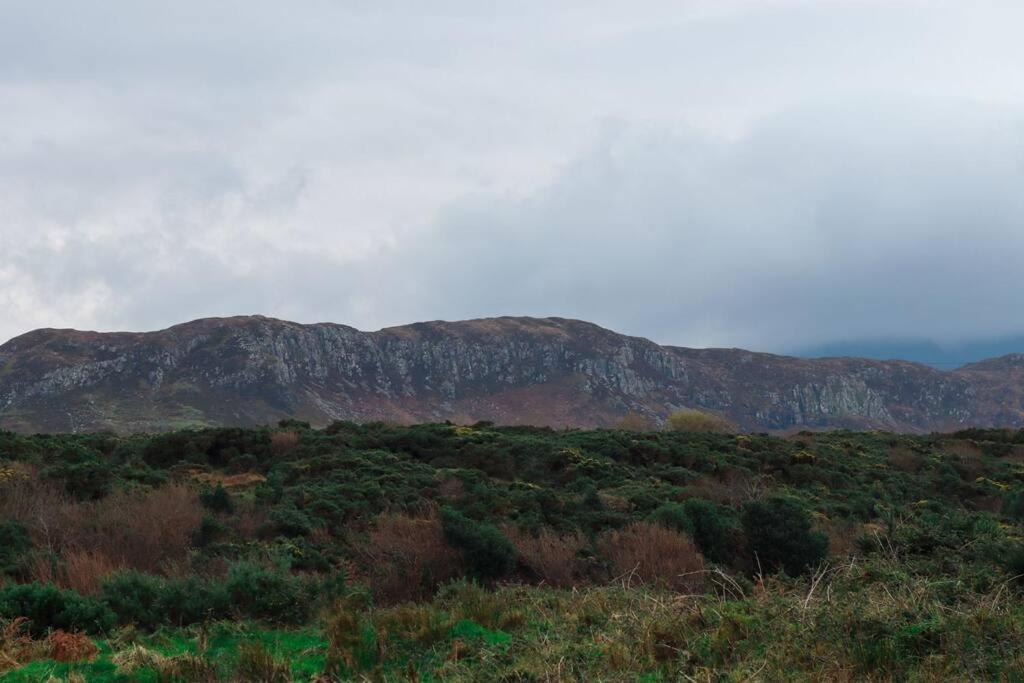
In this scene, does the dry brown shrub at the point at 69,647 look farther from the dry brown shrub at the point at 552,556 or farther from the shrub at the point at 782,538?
the shrub at the point at 782,538

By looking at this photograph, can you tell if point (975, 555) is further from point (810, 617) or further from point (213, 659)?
point (213, 659)

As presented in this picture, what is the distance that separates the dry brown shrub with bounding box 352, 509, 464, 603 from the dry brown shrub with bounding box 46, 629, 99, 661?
3.80 meters

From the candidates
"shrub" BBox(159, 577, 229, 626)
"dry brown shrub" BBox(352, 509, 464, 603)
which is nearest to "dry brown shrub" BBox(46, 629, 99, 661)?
"shrub" BBox(159, 577, 229, 626)

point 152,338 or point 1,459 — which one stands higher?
point 152,338

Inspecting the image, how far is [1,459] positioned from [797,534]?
19.7 meters

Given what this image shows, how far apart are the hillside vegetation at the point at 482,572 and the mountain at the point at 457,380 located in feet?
273

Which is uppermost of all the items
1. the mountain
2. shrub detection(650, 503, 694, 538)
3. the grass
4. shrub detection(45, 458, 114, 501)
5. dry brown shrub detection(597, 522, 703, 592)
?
the mountain

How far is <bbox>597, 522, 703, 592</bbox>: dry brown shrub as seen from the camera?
10.6 metres

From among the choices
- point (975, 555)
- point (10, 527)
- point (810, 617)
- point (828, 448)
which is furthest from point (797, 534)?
point (828, 448)

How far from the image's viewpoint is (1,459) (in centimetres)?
2002

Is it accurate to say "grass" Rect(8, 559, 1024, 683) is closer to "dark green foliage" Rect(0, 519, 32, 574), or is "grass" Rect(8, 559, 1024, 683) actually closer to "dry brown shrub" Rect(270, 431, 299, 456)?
"dark green foliage" Rect(0, 519, 32, 574)

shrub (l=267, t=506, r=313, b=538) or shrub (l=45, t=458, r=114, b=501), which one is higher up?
shrub (l=45, t=458, r=114, b=501)

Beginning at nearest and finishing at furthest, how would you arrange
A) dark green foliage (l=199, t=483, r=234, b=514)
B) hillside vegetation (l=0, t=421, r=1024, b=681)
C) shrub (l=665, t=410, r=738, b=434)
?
hillside vegetation (l=0, t=421, r=1024, b=681) → dark green foliage (l=199, t=483, r=234, b=514) → shrub (l=665, t=410, r=738, b=434)

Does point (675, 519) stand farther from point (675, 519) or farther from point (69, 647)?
point (69, 647)
